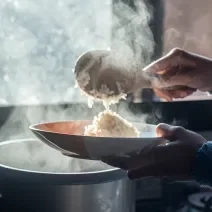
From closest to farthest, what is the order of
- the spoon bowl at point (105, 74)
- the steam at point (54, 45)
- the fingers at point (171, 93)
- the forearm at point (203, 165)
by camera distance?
the forearm at point (203, 165), the spoon bowl at point (105, 74), the fingers at point (171, 93), the steam at point (54, 45)

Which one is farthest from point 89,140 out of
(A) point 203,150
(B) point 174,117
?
(B) point 174,117

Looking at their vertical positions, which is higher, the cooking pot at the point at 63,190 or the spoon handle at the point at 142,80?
the spoon handle at the point at 142,80

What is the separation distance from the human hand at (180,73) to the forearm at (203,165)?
21cm

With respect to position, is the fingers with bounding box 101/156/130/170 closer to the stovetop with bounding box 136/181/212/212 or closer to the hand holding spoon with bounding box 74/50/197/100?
the hand holding spoon with bounding box 74/50/197/100

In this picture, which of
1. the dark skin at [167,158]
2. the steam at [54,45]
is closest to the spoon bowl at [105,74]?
the dark skin at [167,158]

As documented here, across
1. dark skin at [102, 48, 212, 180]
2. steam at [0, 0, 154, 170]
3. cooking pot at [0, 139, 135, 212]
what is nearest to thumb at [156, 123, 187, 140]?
dark skin at [102, 48, 212, 180]

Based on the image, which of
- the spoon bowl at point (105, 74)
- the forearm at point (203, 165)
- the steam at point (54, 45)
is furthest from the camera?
the steam at point (54, 45)

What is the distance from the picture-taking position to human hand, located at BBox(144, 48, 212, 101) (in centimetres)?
94

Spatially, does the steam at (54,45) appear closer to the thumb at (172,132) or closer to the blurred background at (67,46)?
the blurred background at (67,46)

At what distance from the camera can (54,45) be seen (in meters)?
1.25

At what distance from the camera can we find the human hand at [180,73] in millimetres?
938

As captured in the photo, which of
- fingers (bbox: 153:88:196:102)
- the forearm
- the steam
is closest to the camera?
the forearm

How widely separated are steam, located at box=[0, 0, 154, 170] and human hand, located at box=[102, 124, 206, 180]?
40 centimetres

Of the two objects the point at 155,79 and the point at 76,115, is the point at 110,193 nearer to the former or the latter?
the point at 155,79
